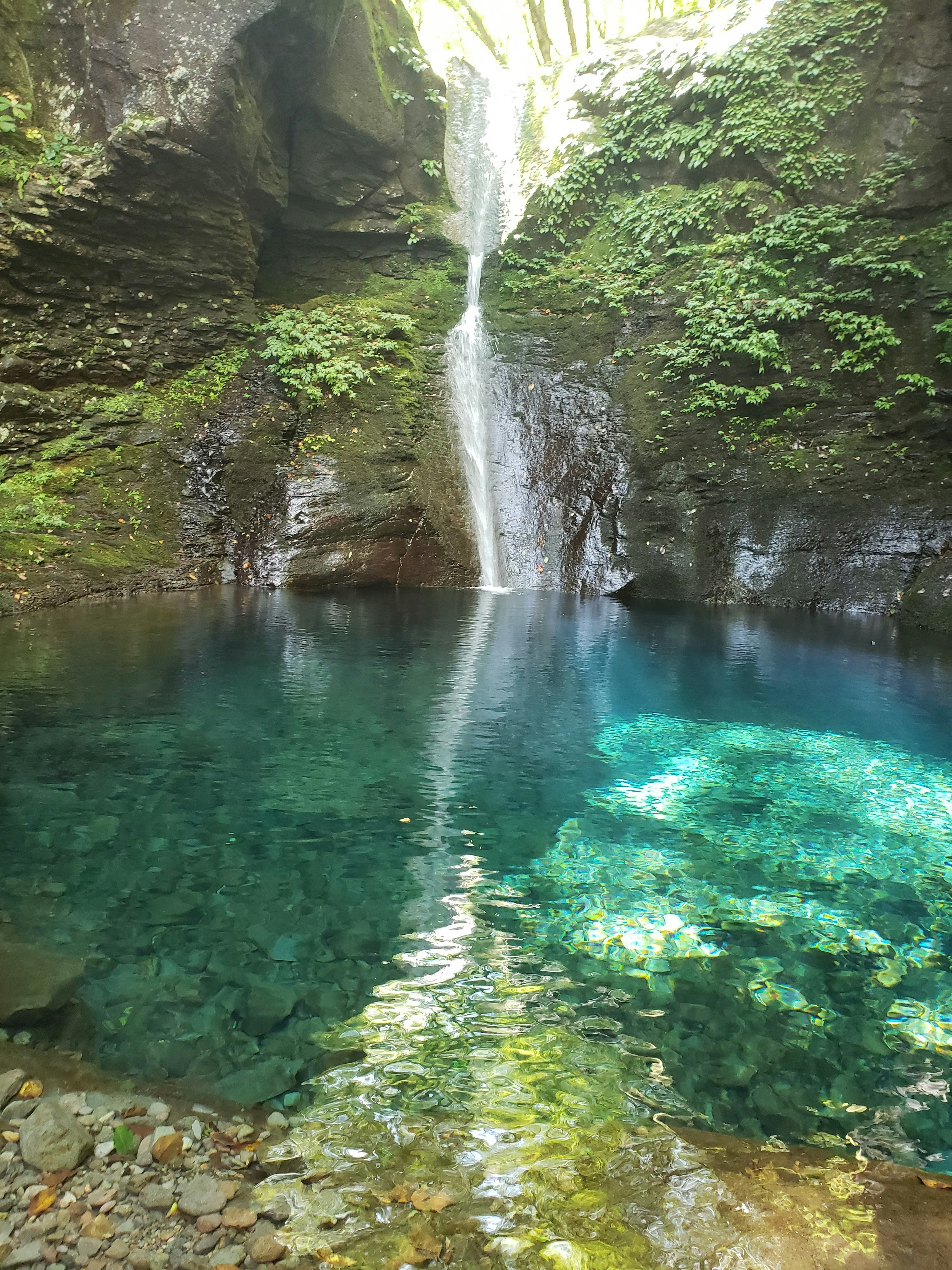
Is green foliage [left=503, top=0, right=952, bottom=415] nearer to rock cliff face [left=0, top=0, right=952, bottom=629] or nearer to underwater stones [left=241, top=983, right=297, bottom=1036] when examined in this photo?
rock cliff face [left=0, top=0, right=952, bottom=629]

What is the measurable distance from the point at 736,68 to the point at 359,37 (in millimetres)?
6761

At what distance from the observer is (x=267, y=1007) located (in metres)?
2.17

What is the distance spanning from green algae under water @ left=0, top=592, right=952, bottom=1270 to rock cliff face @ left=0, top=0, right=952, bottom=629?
6.18 m

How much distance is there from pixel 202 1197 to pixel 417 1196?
1.45ft

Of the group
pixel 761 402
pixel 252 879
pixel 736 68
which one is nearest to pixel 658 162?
pixel 736 68

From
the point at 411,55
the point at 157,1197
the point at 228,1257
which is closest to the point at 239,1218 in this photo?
the point at 228,1257

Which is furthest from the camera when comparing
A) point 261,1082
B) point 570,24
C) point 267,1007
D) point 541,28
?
point 570,24

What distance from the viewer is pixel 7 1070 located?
5.90ft

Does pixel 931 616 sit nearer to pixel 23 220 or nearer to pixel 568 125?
pixel 568 125

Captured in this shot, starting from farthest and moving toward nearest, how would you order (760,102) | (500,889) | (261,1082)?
1. (760,102)
2. (500,889)
3. (261,1082)

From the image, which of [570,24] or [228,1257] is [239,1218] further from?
[570,24]

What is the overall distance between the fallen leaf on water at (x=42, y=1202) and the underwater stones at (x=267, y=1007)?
0.63 m

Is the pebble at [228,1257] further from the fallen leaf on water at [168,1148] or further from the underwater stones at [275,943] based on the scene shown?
the underwater stones at [275,943]

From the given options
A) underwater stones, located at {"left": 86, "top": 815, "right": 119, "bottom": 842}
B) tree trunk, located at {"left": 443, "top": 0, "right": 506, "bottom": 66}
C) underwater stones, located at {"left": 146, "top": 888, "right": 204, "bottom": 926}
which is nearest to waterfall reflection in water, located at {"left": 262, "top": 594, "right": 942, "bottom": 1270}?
underwater stones, located at {"left": 146, "top": 888, "right": 204, "bottom": 926}
